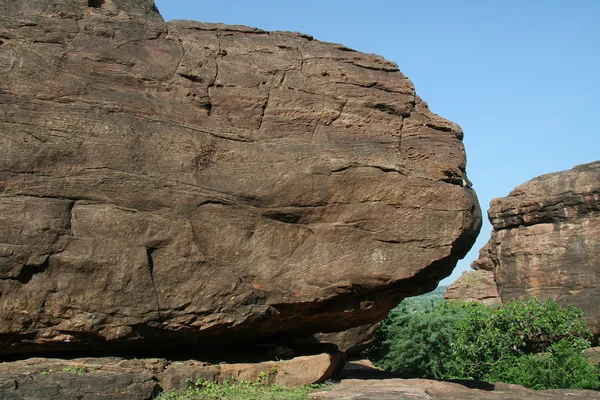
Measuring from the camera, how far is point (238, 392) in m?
8.97

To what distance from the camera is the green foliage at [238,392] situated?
340 inches

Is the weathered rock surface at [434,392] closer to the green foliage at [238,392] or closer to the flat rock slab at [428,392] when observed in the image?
the flat rock slab at [428,392]

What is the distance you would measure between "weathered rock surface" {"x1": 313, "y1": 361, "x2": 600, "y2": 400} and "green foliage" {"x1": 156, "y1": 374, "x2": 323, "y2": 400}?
16.4 inches

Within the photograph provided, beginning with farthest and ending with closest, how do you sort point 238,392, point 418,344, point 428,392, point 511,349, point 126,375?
point 418,344, point 511,349, point 428,392, point 238,392, point 126,375

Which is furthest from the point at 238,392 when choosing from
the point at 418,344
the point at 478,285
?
the point at 478,285

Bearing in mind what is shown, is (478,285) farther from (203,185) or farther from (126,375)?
(126,375)

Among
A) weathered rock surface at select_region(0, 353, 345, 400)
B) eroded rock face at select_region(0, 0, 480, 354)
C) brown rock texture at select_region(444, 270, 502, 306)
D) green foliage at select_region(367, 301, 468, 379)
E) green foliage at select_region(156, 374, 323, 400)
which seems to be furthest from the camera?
brown rock texture at select_region(444, 270, 502, 306)

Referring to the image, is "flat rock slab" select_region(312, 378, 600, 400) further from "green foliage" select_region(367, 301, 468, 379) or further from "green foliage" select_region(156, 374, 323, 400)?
"green foliage" select_region(367, 301, 468, 379)

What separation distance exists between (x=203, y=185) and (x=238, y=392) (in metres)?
3.04

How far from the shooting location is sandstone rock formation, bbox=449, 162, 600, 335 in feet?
71.8

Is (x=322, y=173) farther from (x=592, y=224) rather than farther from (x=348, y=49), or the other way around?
(x=592, y=224)

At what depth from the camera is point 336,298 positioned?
9758 mm

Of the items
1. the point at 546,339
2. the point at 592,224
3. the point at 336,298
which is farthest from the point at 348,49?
Answer: the point at 592,224

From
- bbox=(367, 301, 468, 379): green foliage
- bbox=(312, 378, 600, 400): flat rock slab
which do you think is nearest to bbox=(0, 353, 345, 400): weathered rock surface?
bbox=(312, 378, 600, 400): flat rock slab
